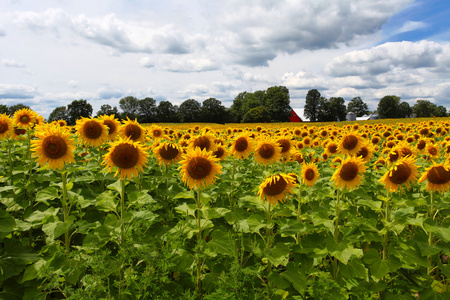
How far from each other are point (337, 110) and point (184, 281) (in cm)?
12675

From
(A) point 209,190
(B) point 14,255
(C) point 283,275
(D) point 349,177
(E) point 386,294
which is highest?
(D) point 349,177

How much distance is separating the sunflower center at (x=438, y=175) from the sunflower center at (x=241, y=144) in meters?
3.10

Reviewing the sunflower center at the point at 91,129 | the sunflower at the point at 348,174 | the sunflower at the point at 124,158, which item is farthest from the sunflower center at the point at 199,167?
the sunflower center at the point at 91,129

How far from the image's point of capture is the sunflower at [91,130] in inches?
204

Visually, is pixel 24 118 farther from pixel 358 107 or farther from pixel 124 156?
pixel 358 107

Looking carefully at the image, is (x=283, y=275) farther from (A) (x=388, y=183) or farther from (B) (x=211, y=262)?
(A) (x=388, y=183)

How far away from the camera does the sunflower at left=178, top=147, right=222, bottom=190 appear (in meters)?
3.94

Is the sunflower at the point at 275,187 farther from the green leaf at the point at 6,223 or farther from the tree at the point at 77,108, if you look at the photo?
the tree at the point at 77,108

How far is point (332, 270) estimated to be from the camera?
4172mm

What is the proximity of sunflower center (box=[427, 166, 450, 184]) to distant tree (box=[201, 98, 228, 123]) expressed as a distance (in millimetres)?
96549

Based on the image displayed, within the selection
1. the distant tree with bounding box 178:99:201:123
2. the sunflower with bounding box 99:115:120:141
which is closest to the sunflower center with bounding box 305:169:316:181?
the sunflower with bounding box 99:115:120:141

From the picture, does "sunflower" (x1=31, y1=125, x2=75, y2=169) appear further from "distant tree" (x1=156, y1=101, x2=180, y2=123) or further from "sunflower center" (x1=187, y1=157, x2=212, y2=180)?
"distant tree" (x1=156, y1=101, x2=180, y2=123)

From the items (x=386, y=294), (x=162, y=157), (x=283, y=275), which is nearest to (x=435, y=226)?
(x=386, y=294)

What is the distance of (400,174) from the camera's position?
438 cm
